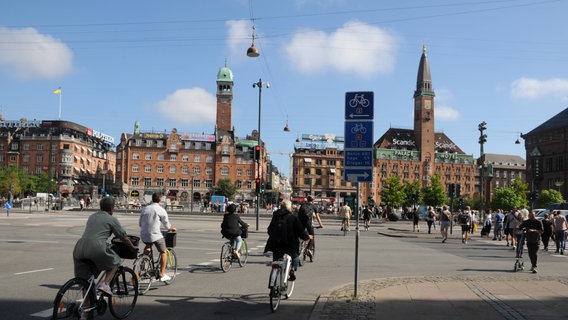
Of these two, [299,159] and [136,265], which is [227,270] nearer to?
[136,265]

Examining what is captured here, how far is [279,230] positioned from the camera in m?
8.74

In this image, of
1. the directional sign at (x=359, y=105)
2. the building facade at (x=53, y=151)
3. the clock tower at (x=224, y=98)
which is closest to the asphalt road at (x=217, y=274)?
the directional sign at (x=359, y=105)

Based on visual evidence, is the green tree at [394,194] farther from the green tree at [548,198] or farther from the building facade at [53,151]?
the building facade at [53,151]

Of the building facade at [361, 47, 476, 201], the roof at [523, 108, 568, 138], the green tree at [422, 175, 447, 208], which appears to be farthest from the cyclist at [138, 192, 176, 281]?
the building facade at [361, 47, 476, 201]

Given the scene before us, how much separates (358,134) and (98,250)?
479 centimetres

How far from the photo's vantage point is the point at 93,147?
123 metres

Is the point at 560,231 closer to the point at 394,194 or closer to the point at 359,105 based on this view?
the point at 359,105

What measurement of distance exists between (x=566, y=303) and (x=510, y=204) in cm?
7250

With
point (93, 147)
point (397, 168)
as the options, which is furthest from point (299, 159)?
point (93, 147)

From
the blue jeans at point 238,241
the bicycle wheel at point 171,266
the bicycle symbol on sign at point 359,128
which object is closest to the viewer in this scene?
the bicycle symbol on sign at point 359,128

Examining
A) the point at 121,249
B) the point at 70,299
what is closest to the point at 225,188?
the point at 121,249

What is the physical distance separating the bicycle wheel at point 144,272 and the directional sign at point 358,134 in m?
4.20

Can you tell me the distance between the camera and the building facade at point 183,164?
111 m

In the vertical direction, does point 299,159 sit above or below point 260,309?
above
